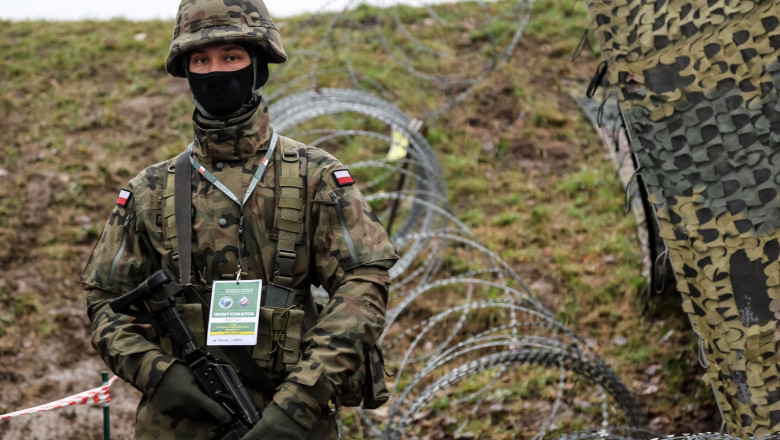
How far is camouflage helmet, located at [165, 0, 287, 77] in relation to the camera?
2.78m

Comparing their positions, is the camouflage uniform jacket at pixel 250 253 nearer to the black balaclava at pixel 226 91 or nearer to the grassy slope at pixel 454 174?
the black balaclava at pixel 226 91

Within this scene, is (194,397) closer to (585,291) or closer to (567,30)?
(585,291)

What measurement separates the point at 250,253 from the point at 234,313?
213mm

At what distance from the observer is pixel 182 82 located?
10.1 metres

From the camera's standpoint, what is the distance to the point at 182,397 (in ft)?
8.55

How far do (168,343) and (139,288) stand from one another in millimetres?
235

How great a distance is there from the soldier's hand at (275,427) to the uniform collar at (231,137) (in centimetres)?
86

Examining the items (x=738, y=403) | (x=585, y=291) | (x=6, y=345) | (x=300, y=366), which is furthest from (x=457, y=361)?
(x=300, y=366)

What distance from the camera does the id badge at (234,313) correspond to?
2.64 metres

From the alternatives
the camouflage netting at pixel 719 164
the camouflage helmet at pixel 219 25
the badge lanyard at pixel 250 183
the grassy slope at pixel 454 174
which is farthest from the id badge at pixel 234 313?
the grassy slope at pixel 454 174

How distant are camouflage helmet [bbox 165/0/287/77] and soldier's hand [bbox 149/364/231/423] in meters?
1.05

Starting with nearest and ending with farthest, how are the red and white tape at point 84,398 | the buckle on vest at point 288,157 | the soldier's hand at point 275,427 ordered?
the soldier's hand at point 275,427 < the buckle on vest at point 288,157 < the red and white tape at point 84,398

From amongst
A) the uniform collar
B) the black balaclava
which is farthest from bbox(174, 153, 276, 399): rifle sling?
the black balaclava

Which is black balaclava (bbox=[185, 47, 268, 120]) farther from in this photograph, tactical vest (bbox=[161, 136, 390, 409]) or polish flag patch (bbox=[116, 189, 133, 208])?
polish flag patch (bbox=[116, 189, 133, 208])
